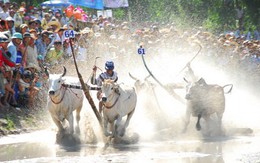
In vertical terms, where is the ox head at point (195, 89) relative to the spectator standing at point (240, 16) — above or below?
below

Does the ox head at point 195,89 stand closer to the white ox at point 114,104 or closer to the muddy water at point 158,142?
the muddy water at point 158,142

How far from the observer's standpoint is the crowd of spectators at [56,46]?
58.5 ft

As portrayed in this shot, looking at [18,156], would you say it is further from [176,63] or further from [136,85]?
[176,63]

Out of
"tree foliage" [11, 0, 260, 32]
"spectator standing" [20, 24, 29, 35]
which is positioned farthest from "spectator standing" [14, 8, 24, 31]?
"tree foliage" [11, 0, 260, 32]

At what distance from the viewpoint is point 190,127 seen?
1731 cm

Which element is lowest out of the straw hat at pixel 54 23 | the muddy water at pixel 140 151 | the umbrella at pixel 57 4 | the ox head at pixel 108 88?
the muddy water at pixel 140 151

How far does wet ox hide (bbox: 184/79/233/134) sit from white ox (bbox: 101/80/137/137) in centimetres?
161

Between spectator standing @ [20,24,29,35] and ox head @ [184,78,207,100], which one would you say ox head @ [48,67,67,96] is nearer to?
ox head @ [184,78,207,100]

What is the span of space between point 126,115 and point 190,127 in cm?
166

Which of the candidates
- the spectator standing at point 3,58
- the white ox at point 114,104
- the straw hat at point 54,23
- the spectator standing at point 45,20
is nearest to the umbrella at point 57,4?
the spectator standing at point 45,20

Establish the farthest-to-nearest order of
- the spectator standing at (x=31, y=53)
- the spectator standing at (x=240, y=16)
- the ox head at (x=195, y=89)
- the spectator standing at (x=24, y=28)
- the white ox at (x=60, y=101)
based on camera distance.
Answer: the spectator standing at (x=240, y=16), the spectator standing at (x=24, y=28), the spectator standing at (x=31, y=53), the ox head at (x=195, y=89), the white ox at (x=60, y=101)

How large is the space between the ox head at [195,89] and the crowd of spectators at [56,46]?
11.4 feet

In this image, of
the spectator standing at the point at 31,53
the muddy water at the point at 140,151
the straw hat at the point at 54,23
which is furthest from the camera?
the straw hat at the point at 54,23

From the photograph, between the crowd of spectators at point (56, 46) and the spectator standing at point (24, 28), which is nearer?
the crowd of spectators at point (56, 46)
